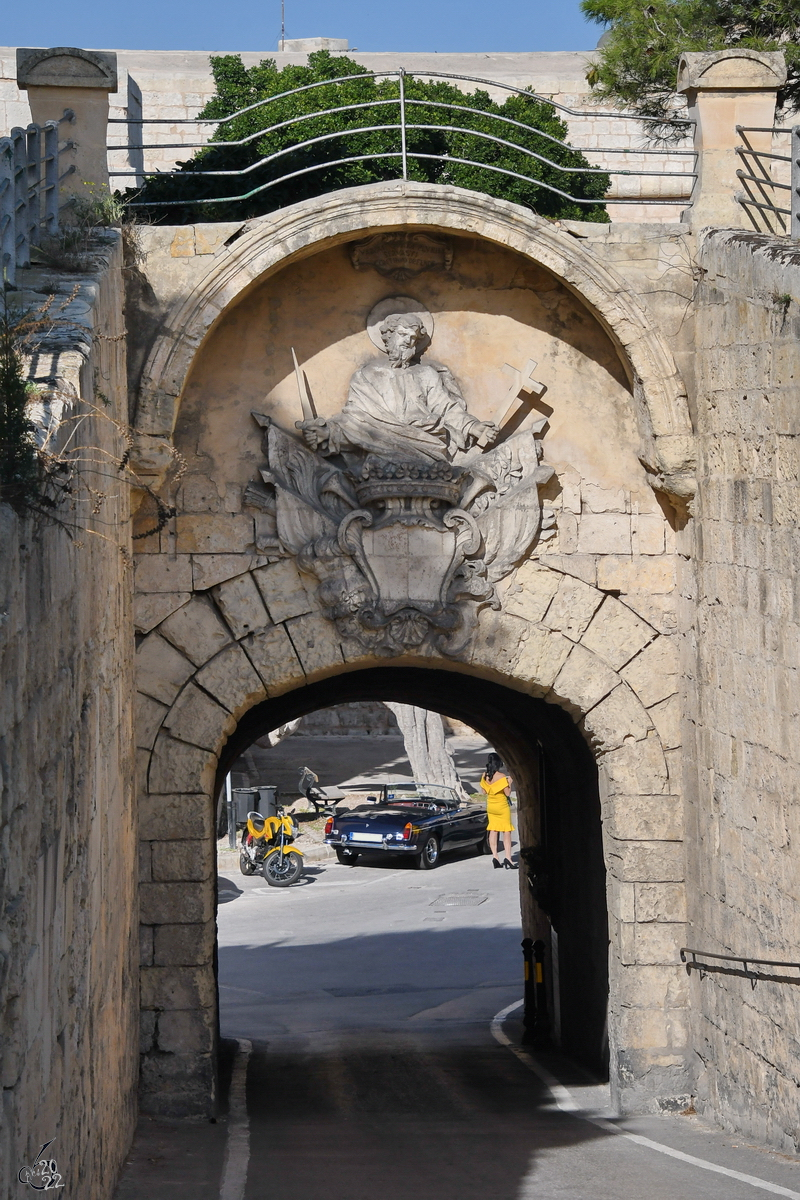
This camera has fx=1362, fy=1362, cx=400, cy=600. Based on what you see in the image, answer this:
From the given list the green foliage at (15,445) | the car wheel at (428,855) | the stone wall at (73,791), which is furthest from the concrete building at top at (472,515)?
the car wheel at (428,855)

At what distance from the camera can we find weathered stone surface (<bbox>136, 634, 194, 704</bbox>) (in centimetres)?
800

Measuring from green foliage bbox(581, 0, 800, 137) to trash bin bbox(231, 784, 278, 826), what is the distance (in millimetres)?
10989

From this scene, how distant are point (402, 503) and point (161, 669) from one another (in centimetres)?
174

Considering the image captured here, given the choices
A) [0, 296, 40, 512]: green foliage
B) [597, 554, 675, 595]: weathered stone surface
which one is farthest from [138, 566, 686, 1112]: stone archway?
[0, 296, 40, 512]: green foliage

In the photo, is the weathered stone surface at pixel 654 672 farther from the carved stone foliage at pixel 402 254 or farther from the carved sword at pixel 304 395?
the carved stone foliage at pixel 402 254

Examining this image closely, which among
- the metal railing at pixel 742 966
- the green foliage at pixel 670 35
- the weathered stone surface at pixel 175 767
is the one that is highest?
the green foliage at pixel 670 35

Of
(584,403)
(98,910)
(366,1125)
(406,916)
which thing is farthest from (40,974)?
(406,916)

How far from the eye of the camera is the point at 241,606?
8.09 meters

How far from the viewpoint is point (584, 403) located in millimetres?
8508

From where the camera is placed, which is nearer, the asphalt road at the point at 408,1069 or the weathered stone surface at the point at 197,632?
the asphalt road at the point at 408,1069

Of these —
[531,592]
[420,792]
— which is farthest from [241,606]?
[420,792]

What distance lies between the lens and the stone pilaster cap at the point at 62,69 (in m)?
7.99

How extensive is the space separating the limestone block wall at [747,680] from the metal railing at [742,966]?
4 cm

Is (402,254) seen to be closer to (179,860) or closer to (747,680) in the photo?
(747,680)
